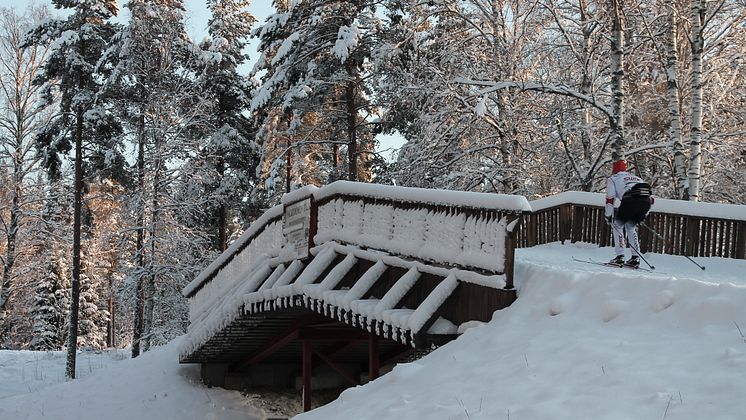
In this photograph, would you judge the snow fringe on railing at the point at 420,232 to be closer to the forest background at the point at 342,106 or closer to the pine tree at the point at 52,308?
the forest background at the point at 342,106

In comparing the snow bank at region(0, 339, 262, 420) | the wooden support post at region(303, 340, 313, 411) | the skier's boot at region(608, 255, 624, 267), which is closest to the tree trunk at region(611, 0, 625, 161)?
→ the skier's boot at region(608, 255, 624, 267)

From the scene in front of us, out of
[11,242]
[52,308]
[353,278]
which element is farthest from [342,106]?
[52,308]

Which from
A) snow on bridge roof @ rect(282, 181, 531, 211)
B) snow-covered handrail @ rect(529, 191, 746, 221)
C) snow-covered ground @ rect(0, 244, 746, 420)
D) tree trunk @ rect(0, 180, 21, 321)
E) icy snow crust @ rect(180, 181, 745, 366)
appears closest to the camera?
snow-covered ground @ rect(0, 244, 746, 420)

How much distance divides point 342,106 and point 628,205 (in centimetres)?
1807

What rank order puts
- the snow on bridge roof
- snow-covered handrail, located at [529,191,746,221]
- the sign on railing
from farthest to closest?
snow-covered handrail, located at [529,191,746,221], the sign on railing, the snow on bridge roof

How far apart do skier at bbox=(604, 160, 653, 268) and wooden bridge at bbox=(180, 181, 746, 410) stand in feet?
5.10

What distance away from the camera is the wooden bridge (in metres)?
7.89

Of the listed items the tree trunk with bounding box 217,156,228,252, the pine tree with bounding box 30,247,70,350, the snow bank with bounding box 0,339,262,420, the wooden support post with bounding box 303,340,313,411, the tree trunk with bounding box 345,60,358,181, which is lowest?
the pine tree with bounding box 30,247,70,350

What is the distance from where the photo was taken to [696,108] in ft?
51.4

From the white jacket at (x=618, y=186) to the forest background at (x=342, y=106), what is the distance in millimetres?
5309

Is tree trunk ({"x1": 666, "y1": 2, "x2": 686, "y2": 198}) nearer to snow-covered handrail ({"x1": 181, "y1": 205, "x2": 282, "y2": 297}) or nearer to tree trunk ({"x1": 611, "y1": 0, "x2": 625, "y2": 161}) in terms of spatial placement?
tree trunk ({"x1": 611, "y1": 0, "x2": 625, "y2": 161})

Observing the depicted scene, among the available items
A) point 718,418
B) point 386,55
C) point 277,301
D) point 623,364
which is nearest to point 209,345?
point 277,301

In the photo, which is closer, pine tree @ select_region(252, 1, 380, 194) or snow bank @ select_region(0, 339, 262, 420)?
snow bank @ select_region(0, 339, 262, 420)

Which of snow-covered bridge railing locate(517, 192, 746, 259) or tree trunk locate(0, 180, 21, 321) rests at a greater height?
snow-covered bridge railing locate(517, 192, 746, 259)
